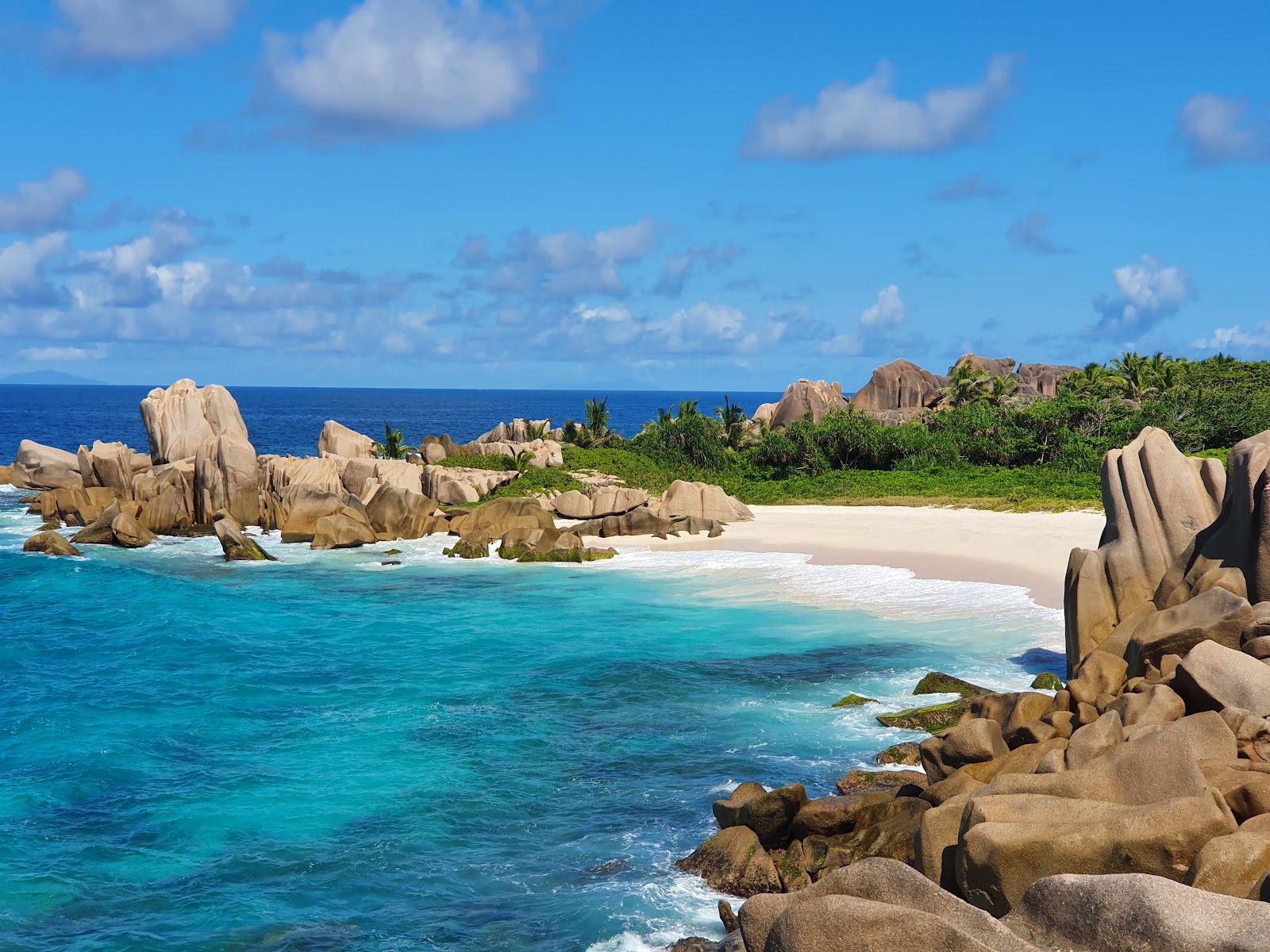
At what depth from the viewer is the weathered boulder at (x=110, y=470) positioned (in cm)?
5435

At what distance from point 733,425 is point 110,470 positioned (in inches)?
1406

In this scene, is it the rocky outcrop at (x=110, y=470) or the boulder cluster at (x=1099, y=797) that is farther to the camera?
the rocky outcrop at (x=110, y=470)

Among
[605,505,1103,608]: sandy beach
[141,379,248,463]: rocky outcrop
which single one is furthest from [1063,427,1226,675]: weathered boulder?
[141,379,248,463]: rocky outcrop

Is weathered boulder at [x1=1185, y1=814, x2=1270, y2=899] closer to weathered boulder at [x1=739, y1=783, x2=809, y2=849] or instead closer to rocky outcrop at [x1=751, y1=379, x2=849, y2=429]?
weathered boulder at [x1=739, y1=783, x2=809, y2=849]

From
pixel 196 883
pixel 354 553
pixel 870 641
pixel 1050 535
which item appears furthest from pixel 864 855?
pixel 354 553

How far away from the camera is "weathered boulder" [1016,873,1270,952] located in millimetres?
6559

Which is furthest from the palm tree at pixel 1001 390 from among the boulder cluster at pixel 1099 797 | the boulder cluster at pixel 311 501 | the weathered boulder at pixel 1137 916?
the weathered boulder at pixel 1137 916

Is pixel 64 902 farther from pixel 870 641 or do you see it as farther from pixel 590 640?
pixel 870 641

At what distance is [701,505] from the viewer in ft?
154

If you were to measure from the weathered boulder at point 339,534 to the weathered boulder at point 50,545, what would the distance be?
9.46m

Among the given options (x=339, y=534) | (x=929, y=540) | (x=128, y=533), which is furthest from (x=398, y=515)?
(x=929, y=540)

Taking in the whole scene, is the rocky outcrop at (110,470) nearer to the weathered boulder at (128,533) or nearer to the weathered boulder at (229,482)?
the weathered boulder at (229,482)

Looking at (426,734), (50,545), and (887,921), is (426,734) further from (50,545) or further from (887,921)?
(50,545)

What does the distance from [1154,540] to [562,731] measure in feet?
38.4
